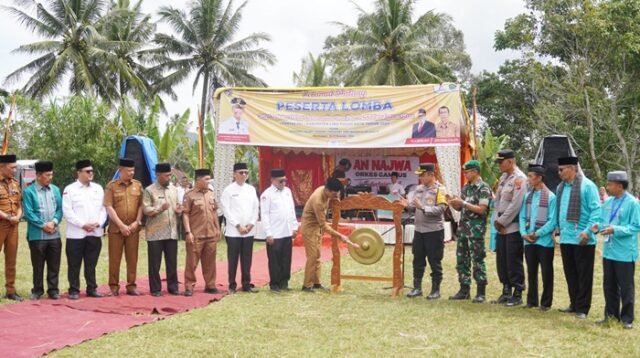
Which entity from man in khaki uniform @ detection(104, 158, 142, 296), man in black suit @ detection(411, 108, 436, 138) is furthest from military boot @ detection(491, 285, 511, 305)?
man in black suit @ detection(411, 108, 436, 138)

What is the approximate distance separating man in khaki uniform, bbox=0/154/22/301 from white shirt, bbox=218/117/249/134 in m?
7.12

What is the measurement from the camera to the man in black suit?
13634 millimetres

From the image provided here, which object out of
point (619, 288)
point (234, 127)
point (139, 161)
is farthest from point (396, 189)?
point (619, 288)

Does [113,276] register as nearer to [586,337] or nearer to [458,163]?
[586,337]

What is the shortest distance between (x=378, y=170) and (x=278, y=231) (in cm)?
903

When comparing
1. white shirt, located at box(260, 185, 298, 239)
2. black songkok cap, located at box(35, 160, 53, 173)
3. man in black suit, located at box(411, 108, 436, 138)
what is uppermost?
man in black suit, located at box(411, 108, 436, 138)

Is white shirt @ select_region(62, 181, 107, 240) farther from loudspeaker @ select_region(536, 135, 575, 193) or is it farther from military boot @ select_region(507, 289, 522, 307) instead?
loudspeaker @ select_region(536, 135, 575, 193)

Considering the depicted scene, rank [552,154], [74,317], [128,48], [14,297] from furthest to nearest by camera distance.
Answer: [128,48], [552,154], [14,297], [74,317]

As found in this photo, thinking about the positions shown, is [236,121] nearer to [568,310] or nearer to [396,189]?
[396,189]

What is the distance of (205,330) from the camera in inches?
231

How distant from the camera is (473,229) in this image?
7.43m

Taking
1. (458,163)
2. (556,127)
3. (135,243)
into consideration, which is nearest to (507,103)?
(556,127)

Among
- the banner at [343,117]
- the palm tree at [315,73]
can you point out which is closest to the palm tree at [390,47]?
the palm tree at [315,73]

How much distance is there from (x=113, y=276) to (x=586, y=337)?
17.5ft
